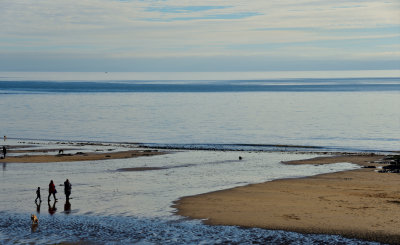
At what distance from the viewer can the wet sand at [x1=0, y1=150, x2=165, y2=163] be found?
49812mm

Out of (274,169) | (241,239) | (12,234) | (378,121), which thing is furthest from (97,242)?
(378,121)

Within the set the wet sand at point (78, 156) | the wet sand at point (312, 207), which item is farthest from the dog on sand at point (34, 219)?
the wet sand at point (78, 156)

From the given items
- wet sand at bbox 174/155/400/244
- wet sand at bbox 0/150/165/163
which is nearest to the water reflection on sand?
wet sand at bbox 174/155/400/244

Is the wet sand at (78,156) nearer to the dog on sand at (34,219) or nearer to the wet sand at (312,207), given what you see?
the wet sand at (312,207)

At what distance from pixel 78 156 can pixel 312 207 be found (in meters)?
30.4

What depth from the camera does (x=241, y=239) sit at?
22891 mm

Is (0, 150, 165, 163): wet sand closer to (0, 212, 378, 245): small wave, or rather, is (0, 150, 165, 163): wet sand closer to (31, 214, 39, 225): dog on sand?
(0, 212, 378, 245): small wave

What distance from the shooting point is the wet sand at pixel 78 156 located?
163 ft

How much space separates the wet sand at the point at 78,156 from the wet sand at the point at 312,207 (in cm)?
2089

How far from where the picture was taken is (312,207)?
28266 mm

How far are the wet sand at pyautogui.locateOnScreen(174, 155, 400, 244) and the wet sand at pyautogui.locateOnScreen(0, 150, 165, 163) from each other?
2089 cm

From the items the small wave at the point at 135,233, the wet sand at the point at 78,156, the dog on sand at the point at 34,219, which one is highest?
the wet sand at the point at 78,156

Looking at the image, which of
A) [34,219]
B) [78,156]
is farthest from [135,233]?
[78,156]

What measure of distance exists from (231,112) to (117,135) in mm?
47803
